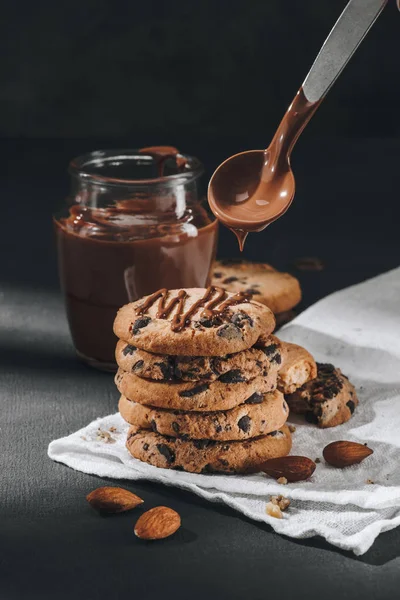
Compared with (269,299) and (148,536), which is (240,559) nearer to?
(148,536)

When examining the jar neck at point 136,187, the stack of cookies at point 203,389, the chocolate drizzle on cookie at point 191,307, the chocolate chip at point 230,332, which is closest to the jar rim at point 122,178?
the jar neck at point 136,187

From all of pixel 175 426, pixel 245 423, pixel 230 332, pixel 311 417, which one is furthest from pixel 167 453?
pixel 311 417

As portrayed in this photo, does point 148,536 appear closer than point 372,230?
Yes

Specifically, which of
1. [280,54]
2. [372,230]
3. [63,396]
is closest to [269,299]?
[63,396]

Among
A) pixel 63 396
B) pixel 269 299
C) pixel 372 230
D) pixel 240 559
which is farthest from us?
pixel 372 230

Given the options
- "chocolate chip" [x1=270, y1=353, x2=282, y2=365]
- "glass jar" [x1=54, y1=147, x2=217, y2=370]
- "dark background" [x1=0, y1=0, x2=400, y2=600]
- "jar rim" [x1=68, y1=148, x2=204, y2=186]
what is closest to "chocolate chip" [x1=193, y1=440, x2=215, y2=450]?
"chocolate chip" [x1=270, y1=353, x2=282, y2=365]

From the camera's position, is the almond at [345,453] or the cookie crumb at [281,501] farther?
the almond at [345,453]

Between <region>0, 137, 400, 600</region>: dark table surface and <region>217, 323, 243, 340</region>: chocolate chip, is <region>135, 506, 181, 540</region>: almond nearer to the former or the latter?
<region>0, 137, 400, 600</region>: dark table surface

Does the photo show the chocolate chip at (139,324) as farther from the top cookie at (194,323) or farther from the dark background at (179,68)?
the dark background at (179,68)
